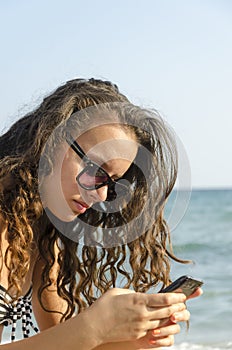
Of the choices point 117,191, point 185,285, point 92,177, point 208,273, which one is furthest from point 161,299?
point 208,273

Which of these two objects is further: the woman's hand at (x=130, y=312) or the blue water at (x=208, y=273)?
the blue water at (x=208, y=273)

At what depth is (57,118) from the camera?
3.30 m

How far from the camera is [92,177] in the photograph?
314 cm

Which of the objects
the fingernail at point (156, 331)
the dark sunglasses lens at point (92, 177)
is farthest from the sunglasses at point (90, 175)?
the fingernail at point (156, 331)

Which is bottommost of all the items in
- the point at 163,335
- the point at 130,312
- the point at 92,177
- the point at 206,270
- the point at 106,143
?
the point at 206,270

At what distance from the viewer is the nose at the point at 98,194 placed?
3.17 m

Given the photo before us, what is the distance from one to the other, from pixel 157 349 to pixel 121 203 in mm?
690

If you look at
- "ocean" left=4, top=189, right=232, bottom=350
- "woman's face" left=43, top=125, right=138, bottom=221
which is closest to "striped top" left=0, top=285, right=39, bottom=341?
"woman's face" left=43, top=125, right=138, bottom=221

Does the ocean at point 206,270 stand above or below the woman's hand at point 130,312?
below

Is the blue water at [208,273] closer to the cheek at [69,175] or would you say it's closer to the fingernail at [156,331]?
the cheek at [69,175]

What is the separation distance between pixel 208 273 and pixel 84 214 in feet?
29.5

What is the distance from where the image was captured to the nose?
3.17 metres

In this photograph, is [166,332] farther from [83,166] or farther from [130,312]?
[83,166]

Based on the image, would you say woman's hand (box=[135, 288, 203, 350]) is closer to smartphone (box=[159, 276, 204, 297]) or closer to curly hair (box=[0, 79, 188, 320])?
smartphone (box=[159, 276, 204, 297])
